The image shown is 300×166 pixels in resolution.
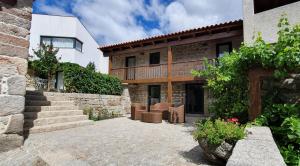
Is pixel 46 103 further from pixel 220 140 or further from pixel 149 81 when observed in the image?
pixel 220 140

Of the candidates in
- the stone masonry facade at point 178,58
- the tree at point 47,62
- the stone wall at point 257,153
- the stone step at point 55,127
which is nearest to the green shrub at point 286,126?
the stone wall at point 257,153

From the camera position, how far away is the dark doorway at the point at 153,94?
13984mm

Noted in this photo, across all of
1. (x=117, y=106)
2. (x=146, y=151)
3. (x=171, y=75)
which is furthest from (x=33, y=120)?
(x=171, y=75)

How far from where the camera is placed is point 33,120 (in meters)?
6.19

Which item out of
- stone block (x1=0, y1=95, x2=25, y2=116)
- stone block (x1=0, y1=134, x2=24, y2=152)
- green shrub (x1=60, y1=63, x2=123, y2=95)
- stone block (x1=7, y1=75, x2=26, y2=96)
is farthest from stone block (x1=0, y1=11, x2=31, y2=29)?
green shrub (x1=60, y1=63, x2=123, y2=95)

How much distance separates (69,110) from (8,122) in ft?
13.8

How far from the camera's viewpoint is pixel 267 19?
7891 mm

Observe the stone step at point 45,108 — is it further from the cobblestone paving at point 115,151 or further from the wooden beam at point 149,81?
the wooden beam at point 149,81

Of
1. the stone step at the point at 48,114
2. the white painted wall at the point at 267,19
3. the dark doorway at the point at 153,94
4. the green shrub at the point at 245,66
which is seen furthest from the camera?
the dark doorway at the point at 153,94

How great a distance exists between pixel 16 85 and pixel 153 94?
35.2 feet

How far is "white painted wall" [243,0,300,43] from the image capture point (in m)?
7.33

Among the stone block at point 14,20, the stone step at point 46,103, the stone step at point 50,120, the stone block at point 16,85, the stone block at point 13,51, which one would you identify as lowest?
the stone step at point 50,120

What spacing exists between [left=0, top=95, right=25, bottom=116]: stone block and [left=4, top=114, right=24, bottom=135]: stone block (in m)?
0.09

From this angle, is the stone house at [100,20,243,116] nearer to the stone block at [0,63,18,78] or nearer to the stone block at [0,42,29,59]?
the stone block at [0,42,29,59]
